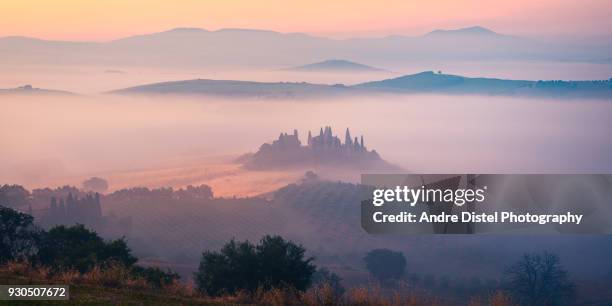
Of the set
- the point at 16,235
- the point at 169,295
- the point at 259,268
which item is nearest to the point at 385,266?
the point at 259,268

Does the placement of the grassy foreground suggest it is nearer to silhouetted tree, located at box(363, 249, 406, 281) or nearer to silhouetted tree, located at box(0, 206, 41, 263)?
silhouetted tree, located at box(0, 206, 41, 263)

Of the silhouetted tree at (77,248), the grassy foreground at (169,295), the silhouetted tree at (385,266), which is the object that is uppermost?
the silhouetted tree at (77,248)

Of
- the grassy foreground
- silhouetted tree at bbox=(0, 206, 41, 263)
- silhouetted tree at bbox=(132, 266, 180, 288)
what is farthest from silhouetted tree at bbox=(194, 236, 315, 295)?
the grassy foreground

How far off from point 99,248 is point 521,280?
62.9 m

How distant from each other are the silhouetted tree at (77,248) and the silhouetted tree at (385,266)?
85.6 metres

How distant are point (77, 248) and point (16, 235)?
3345mm

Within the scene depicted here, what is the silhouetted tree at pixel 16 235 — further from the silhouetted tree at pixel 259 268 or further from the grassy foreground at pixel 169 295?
the grassy foreground at pixel 169 295

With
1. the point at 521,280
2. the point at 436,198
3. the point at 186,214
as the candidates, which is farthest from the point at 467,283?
the point at 186,214

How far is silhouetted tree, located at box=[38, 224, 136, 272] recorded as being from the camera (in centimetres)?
3244

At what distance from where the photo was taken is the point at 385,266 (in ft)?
396

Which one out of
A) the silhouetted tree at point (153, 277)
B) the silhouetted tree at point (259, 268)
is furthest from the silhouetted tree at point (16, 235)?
the silhouetted tree at point (259, 268)

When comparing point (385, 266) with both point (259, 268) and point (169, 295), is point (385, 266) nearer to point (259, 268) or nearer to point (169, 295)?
point (259, 268)

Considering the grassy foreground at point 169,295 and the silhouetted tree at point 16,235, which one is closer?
the grassy foreground at point 169,295

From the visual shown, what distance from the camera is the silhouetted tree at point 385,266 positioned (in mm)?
119750
